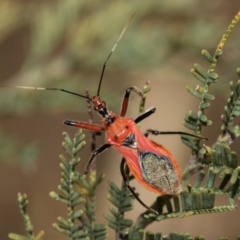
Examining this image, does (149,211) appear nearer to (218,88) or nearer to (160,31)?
(218,88)

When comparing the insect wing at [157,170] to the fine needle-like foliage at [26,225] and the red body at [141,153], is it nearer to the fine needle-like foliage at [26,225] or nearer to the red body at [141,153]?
the red body at [141,153]

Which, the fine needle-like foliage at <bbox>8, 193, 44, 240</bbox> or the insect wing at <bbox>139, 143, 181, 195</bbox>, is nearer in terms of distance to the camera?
the fine needle-like foliage at <bbox>8, 193, 44, 240</bbox>

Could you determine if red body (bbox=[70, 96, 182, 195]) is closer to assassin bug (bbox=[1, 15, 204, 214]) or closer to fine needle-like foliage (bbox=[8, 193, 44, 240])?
assassin bug (bbox=[1, 15, 204, 214])

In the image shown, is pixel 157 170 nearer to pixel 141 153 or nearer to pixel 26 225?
pixel 141 153

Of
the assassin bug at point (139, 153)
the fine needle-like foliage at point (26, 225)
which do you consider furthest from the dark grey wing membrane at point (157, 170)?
the fine needle-like foliage at point (26, 225)

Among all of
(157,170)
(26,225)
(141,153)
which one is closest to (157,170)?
(157,170)

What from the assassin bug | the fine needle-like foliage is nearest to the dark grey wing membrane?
the assassin bug

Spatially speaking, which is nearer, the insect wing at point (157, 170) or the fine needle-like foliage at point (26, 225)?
the fine needle-like foliage at point (26, 225)

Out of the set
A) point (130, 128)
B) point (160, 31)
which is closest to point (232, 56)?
point (160, 31)
